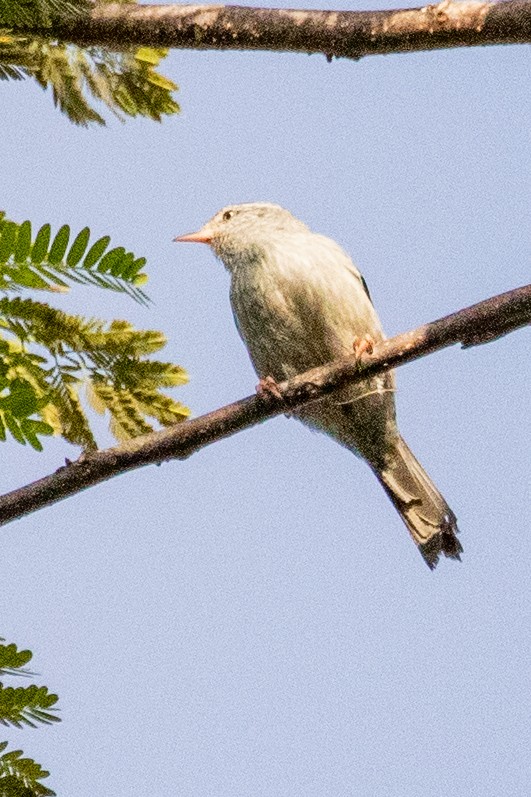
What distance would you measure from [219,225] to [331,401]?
154cm

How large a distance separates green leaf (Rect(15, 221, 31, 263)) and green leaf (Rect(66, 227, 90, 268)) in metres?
0.13

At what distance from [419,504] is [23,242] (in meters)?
3.34

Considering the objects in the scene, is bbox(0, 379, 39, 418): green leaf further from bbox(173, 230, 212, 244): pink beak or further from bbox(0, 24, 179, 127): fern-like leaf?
bbox(173, 230, 212, 244): pink beak

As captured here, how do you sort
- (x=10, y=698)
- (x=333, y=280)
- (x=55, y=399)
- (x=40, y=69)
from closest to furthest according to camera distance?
(x=10, y=698), (x=55, y=399), (x=40, y=69), (x=333, y=280)

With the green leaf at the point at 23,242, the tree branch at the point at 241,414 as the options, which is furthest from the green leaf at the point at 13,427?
the green leaf at the point at 23,242

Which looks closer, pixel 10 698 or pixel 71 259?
pixel 10 698

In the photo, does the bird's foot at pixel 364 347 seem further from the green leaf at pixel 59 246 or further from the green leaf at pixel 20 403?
the green leaf at pixel 20 403

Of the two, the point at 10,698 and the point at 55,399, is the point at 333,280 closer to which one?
the point at 55,399

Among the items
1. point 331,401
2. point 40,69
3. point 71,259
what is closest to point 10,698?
point 71,259

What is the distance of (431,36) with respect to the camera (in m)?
3.47

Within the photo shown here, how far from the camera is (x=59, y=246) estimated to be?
11.5 feet

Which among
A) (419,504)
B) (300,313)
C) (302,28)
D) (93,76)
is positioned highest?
(93,76)

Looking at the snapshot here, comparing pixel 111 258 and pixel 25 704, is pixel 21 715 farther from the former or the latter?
pixel 111 258

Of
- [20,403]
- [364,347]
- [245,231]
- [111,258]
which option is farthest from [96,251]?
[245,231]
